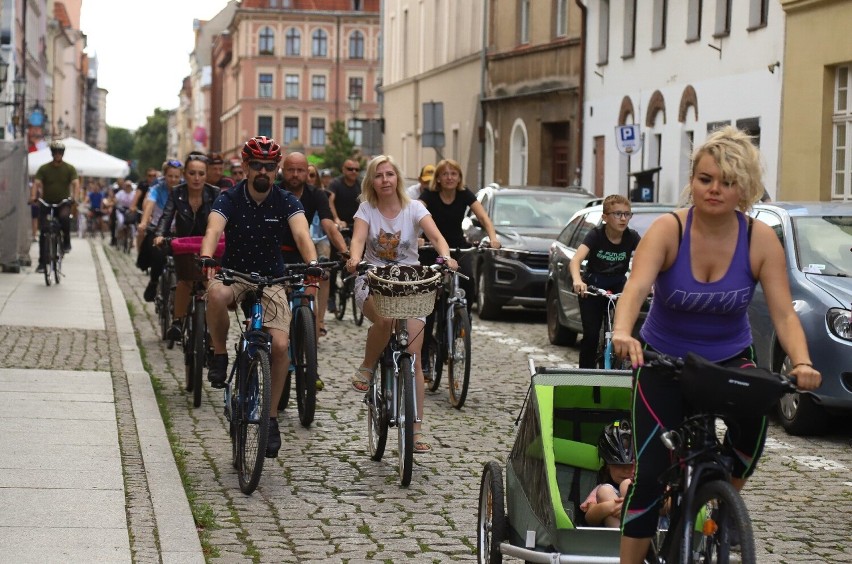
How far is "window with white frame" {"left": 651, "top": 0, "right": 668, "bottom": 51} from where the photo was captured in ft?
103

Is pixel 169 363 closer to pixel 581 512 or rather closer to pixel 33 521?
pixel 33 521

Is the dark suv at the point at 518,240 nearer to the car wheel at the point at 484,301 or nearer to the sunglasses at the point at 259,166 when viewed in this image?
the car wheel at the point at 484,301

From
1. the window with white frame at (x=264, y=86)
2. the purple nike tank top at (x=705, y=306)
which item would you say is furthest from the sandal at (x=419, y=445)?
the window with white frame at (x=264, y=86)

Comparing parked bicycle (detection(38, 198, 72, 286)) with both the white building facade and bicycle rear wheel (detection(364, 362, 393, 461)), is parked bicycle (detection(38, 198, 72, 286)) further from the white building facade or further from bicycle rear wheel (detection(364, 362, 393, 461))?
bicycle rear wheel (detection(364, 362, 393, 461))

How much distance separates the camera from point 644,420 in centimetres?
487

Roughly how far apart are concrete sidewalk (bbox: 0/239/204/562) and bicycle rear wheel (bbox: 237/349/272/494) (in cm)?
37

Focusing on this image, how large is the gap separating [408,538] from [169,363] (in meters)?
7.08

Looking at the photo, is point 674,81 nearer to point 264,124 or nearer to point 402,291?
point 402,291

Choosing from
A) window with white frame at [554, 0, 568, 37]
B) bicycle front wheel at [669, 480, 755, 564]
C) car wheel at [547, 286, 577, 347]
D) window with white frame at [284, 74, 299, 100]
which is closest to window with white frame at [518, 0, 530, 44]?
window with white frame at [554, 0, 568, 37]

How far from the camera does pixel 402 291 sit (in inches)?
337

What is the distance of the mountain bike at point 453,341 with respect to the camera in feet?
37.4

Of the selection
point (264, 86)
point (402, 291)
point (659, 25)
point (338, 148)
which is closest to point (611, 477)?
point (402, 291)

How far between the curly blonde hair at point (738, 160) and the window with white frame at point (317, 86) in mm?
115450

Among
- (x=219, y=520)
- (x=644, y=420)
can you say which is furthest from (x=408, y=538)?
(x=644, y=420)
